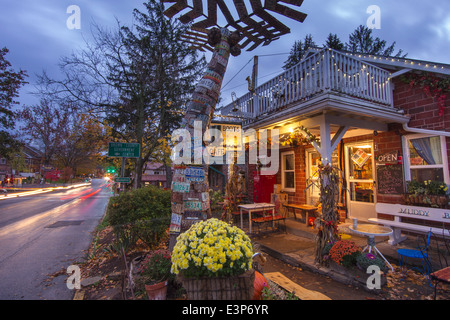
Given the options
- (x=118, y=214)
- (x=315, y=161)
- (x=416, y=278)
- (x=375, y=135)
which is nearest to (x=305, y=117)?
(x=375, y=135)

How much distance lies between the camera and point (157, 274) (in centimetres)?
289

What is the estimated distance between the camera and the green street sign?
656 cm

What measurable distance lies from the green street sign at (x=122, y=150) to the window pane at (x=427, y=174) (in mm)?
7911

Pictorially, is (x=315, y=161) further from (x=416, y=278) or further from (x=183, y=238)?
(x=183, y=238)

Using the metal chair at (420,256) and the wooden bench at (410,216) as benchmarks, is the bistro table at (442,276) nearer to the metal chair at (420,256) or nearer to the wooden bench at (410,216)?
the metal chair at (420,256)

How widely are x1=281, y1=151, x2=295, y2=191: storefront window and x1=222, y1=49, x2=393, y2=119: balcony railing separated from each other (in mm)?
3057

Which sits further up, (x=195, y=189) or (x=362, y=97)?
(x=362, y=97)

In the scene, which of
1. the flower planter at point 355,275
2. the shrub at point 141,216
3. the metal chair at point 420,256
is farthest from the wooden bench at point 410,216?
the shrub at point 141,216

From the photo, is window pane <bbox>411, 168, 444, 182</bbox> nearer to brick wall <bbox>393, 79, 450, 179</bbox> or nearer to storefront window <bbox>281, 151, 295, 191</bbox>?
brick wall <bbox>393, 79, 450, 179</bbox>

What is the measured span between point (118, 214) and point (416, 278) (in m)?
6.04

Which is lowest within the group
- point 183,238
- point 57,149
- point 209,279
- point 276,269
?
point 276,269

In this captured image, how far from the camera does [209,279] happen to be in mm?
2053

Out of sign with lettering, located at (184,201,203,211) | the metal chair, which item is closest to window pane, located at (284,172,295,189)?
the metal chair
